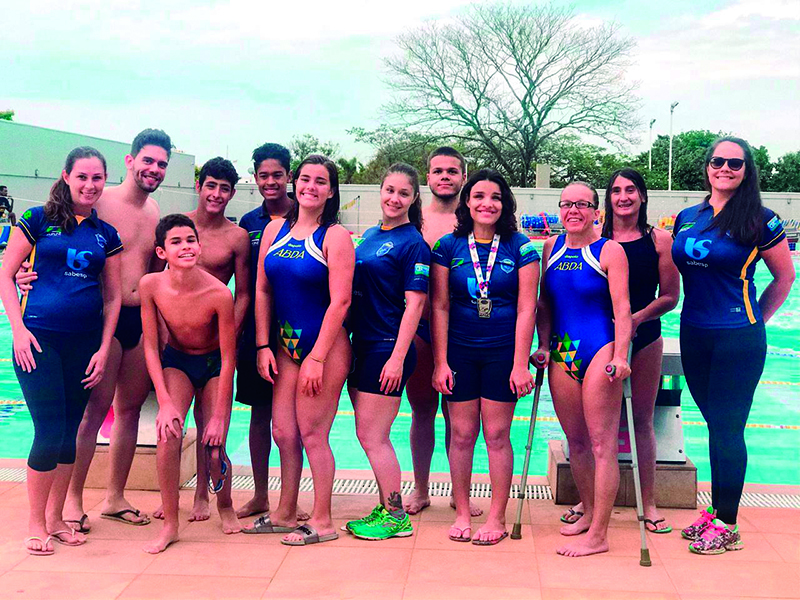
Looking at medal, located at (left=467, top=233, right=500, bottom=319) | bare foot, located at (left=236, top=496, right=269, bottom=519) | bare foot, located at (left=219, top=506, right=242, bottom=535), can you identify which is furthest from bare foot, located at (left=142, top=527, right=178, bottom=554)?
medal, located at (left=467, top=233, right=500, bottom=319)

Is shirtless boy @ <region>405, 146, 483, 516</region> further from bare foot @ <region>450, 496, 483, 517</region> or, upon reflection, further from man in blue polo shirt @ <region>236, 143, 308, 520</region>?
man in blue polo shirt @ <region>236, 143, 308, 520</region>

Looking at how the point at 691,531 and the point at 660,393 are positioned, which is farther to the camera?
the point at 660,393

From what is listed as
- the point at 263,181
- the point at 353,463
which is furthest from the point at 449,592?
the point at 353,463

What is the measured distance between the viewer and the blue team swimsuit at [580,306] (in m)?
4.07

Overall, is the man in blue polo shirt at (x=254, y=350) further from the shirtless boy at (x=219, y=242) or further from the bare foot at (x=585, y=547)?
the bare foot at (x=585, y=547)

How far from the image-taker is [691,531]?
166 inches

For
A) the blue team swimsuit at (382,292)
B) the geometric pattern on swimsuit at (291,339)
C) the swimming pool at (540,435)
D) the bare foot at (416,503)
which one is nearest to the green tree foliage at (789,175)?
the swimming pool at (540,435)

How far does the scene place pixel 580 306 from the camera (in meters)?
4.12

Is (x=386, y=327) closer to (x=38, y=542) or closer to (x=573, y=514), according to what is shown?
(x=573, y=514)

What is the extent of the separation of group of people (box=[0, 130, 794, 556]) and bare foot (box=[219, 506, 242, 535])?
12 mm

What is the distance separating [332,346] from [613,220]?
5.49 feet

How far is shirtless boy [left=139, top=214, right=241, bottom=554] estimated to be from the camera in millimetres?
4082

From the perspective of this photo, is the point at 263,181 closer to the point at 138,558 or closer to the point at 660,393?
the point at 138,558

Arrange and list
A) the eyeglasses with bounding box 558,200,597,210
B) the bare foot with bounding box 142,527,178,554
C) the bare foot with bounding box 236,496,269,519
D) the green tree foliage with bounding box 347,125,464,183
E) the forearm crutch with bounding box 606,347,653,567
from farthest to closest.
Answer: the green tree foliage with bounding box 347,125,464,183, the bare foot with bounding box 236,496,269,519, the eyeglasses with bounding box 558,200,597,210, the bare foot with bounding box 142,527,178,554, the forearm crutch with bounding box 606,347,653,567
